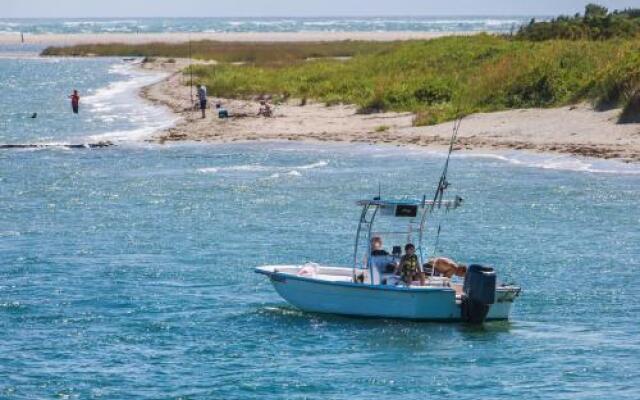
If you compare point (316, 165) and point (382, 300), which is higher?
point (382, 300)

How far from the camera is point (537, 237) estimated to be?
34812 millimetres

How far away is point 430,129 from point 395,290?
28382 mm

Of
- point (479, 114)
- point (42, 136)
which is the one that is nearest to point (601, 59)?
point (479, 114)

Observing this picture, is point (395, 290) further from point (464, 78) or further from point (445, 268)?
point (464, 78)

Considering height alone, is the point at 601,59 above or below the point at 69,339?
above

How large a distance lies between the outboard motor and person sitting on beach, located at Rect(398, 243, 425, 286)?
923 mm

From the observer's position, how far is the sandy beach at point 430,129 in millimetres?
48562

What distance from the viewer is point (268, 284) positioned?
101 ft

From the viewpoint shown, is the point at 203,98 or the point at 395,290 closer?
the point at 395,290

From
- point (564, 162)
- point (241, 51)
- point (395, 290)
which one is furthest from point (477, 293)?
point (241, 51)

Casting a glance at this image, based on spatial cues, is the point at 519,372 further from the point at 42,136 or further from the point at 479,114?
the point at 42,136

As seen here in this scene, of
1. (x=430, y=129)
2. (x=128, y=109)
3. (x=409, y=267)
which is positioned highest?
(x=409, y=267)

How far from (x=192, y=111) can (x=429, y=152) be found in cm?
2055

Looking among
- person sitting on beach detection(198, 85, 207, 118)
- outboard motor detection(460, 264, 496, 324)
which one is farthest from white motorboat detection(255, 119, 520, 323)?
person sitting on beach detection(198, 85, 207, 118)
